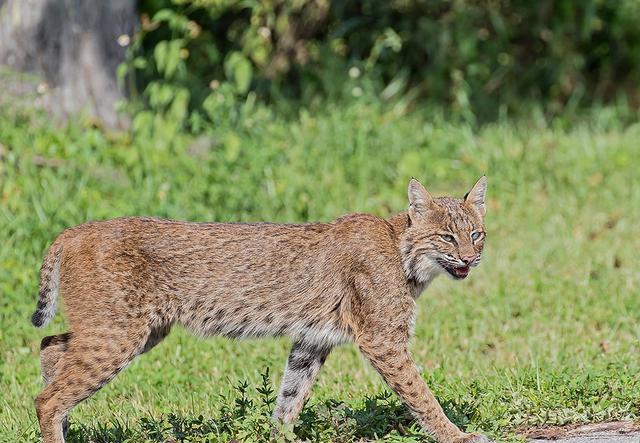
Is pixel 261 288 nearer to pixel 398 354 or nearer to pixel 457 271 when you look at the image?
pixel 398 354

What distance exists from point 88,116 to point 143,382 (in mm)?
3843

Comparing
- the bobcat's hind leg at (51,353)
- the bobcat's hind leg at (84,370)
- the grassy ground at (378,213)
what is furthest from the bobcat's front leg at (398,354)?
the bobcat's hind leg at (51,353)

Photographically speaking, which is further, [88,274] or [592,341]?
[592,341]

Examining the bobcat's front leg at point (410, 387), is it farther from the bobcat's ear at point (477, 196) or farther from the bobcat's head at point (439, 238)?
the bobcat's ear at point (477, 196)

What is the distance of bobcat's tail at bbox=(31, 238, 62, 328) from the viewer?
5824mm

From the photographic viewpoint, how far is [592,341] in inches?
291

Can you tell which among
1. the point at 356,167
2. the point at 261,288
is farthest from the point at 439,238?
the point at 356,167

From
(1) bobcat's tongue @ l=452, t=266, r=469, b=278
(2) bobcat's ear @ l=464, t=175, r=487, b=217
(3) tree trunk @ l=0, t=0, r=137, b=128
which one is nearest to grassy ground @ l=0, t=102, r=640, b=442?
(3) tree trunk @ l=0, t=0, r=137, b=128

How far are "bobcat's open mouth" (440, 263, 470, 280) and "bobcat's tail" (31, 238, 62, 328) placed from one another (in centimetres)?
182

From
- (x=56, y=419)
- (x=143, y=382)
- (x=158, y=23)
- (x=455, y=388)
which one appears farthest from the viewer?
(x=158, y=23)

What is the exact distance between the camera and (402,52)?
42.4ft

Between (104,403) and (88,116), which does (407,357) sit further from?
(88,116)

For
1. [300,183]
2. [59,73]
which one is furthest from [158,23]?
[300,183]

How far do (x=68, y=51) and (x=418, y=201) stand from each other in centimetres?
504
